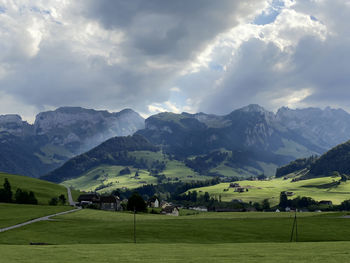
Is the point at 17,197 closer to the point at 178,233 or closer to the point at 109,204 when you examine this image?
the point at 109,204

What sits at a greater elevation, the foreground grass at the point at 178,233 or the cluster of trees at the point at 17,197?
the cluster of trees at the point at 17,197

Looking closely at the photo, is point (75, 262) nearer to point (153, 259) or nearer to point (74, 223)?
point (153, 259)

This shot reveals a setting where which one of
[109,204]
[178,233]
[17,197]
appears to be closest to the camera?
[178,233]

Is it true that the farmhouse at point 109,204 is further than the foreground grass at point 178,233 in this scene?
Yes

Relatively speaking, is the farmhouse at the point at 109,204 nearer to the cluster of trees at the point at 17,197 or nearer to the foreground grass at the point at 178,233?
the cluster of trees at the point at 17,197

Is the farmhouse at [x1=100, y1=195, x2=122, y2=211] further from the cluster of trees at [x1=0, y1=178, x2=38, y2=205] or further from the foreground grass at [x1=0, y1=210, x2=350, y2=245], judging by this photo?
the foreground grass at [x1=0, y1=210, x2=350, y2=245]

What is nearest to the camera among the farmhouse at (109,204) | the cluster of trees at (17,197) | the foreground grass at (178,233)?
the foreground grass at (178,233)

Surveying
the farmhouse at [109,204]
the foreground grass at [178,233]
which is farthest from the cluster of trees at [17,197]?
the foreground grass at [178,233]

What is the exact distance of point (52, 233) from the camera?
278ft

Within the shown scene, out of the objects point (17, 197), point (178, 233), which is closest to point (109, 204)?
point (17, 197)

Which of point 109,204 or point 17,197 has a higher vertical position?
point 17,197

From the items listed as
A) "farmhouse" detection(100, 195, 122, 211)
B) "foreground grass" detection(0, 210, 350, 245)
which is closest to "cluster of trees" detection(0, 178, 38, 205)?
"farmhouse" detection(100, 195, 122, 211)

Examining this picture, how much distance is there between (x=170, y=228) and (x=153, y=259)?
51.0m

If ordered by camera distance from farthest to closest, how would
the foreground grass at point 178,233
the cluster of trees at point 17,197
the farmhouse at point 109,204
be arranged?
the farmhouse at point 109,204, the cluster of trees at point 17,197, the foreground grass at point 178,233
